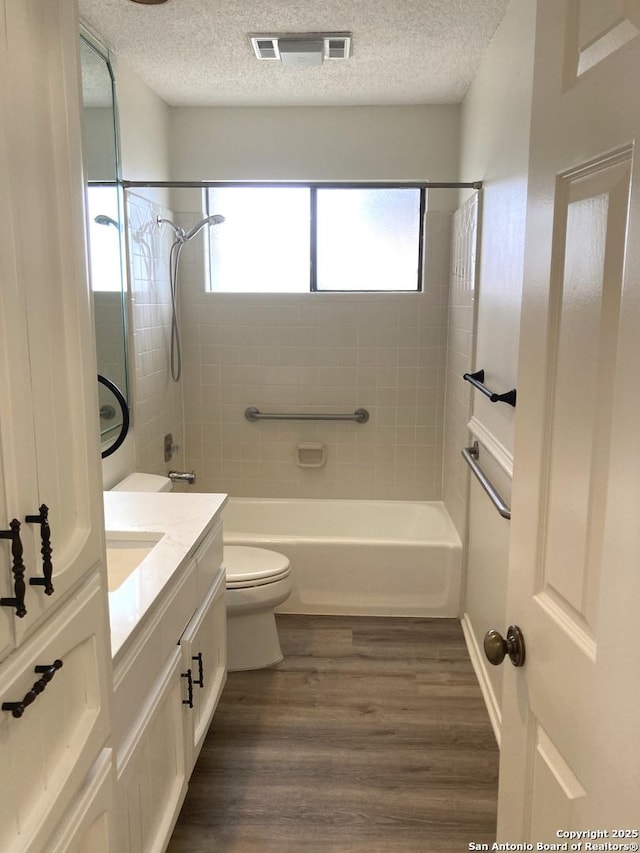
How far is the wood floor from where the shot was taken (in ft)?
6.28

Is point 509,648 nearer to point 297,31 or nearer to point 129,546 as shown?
point 129,546

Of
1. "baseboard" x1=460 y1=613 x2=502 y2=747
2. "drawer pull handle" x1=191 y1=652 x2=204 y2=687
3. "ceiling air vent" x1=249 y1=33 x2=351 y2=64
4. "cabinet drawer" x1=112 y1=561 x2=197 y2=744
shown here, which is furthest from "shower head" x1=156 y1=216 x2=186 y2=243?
"baseboard" x1=460 y1=613 x2=502 y2=747

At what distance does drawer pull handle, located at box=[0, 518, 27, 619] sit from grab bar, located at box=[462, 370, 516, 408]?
1.64 metres

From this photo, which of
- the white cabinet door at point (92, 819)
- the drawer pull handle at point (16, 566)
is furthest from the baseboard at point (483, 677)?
the drawer pull handle at point (16, 566)

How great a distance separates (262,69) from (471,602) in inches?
100

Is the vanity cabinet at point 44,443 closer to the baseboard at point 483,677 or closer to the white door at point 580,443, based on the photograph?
the white door at point 580,443

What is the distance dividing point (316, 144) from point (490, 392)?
6.22 feet

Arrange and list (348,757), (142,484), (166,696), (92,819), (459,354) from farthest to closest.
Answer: (459,354), (142,484), (348,757), (166,696), (92,819)

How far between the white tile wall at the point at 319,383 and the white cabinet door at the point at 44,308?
106 inches

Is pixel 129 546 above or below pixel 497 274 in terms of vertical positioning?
below

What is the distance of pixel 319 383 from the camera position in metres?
3.75

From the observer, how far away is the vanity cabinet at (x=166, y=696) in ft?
4.33

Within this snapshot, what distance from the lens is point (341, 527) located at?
3805mm

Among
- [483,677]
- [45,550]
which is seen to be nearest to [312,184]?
[483,677]
